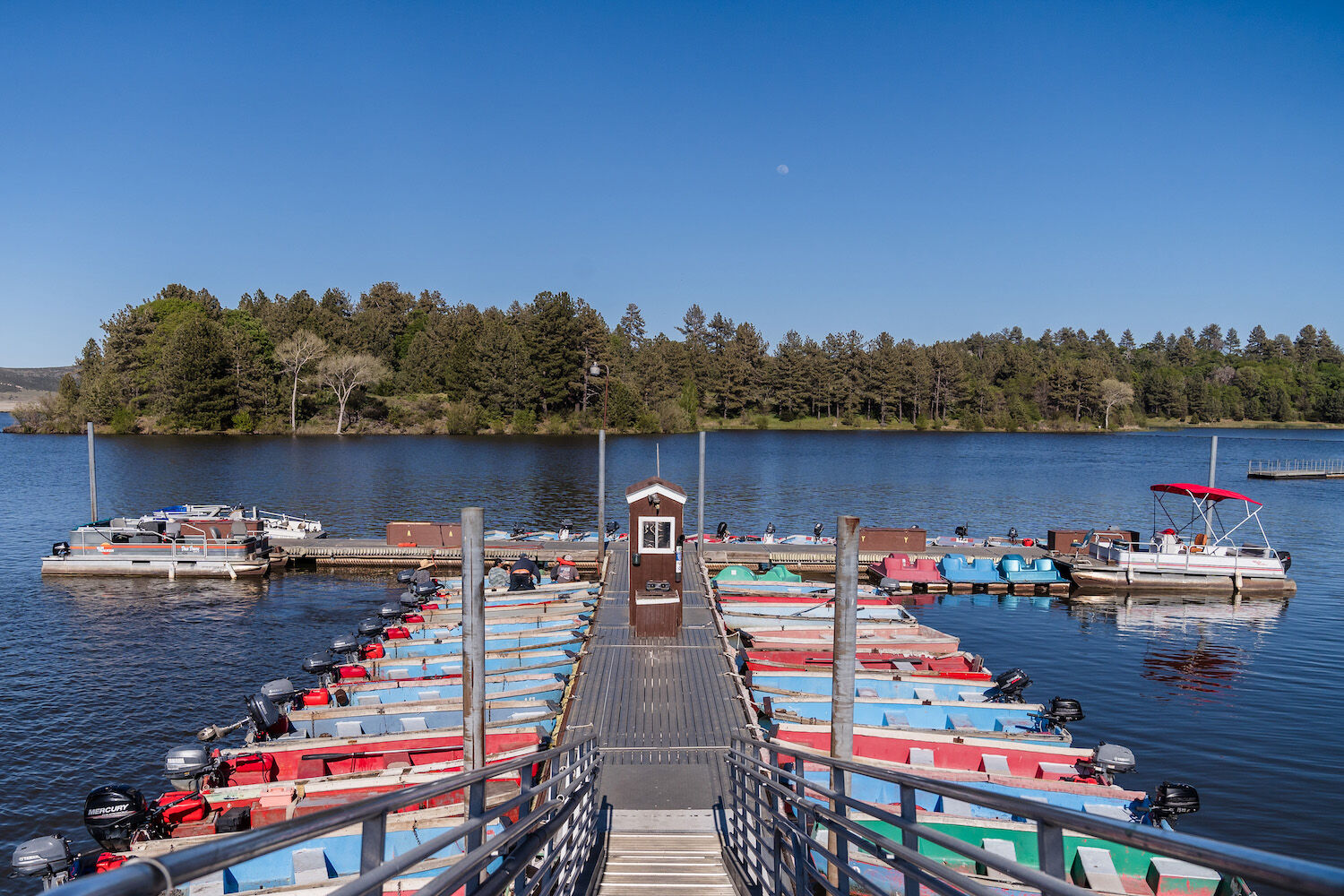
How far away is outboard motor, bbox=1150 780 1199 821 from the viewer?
11.1 meters

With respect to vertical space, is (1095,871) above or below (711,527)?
below

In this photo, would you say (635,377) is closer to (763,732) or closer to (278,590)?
(278,590)

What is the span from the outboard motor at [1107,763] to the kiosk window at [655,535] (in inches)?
327

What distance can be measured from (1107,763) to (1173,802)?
3.24 ft

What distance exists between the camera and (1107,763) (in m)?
12.1

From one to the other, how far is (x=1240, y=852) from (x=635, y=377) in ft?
378

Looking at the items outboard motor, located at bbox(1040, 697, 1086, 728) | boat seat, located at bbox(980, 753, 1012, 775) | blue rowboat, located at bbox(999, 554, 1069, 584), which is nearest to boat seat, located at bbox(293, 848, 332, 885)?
boat seat, located at bbox(980, 753, 1012, 775)

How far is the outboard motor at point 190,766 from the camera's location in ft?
38.3

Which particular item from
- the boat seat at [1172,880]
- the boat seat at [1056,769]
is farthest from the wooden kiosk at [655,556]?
the boat seat at [1172,880]

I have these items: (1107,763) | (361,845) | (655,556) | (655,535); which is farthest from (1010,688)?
(361,845)

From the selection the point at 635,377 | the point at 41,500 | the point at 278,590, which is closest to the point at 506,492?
the point at 278,590

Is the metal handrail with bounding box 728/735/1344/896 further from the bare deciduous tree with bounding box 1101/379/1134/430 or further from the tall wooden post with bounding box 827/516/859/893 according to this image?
the bare deciduous tree with bounding box 1101/379/1134/430

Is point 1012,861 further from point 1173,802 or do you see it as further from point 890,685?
point 890,685

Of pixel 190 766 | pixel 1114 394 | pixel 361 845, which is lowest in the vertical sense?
pixel 190 766
